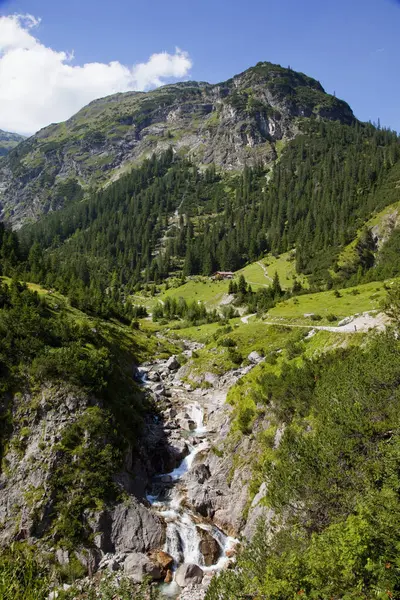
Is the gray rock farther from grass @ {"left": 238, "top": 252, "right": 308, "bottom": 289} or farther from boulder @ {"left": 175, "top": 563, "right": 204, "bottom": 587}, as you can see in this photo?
grass @ {"left": 238, "top": 252, "right": 308, "bottom": 289}

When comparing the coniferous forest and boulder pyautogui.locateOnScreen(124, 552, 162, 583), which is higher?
the coniferous forest

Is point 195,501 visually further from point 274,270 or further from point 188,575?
point 274,270

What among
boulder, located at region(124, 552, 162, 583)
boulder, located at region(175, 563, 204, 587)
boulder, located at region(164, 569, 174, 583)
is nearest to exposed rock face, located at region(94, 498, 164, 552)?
boulder, located at region(124, 552, 162, 583)

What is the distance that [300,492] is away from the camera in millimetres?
23031

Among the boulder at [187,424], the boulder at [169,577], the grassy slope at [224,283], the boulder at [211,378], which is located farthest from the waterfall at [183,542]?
the grassy slope at [224,283]

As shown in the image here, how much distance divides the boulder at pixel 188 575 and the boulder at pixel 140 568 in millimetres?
1517

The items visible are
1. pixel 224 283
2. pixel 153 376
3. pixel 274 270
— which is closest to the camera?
pixel 153 376

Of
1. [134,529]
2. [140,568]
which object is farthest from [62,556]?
[140,568]

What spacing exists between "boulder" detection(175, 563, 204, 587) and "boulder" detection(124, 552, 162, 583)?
4.98ft

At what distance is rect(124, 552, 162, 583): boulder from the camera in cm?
2638

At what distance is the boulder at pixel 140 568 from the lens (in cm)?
2638

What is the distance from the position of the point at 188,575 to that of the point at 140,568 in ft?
12.1

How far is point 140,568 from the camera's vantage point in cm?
2688

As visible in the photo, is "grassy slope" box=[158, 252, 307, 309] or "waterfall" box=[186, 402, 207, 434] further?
"grassy slope" box=[158, 252, 307, 309]
